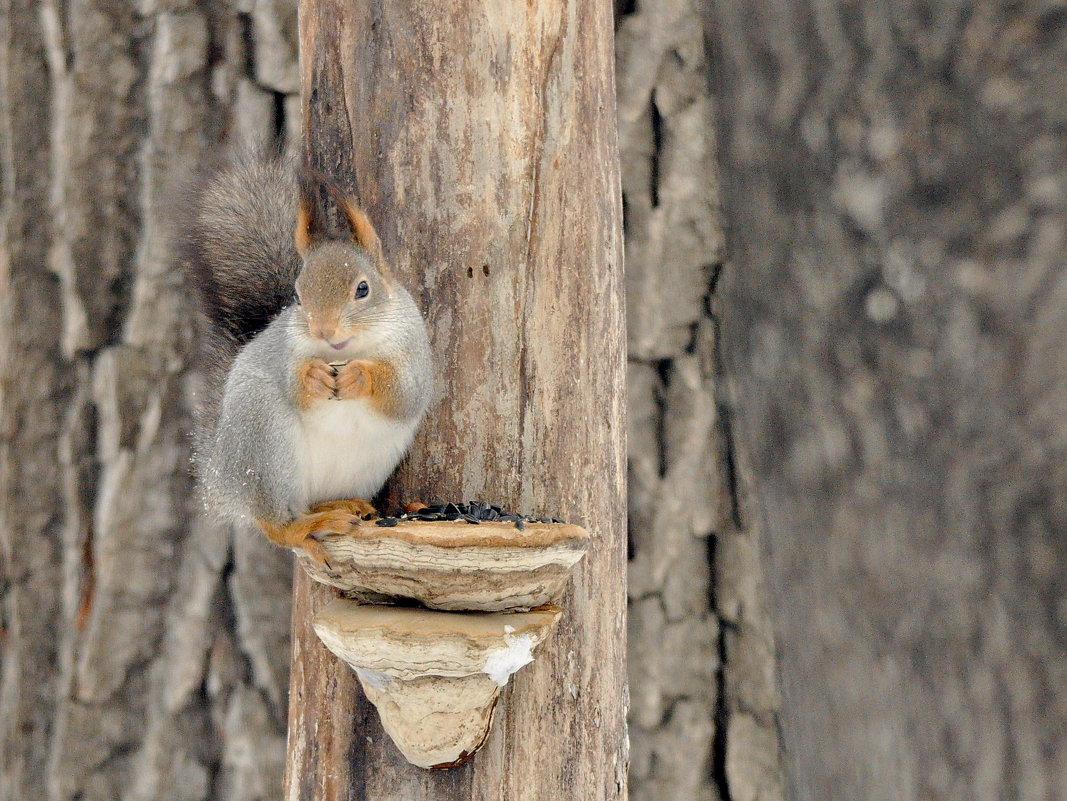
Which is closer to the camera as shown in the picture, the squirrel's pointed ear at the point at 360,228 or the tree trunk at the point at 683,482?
the squirrel's pointed ear at the point at 360,228

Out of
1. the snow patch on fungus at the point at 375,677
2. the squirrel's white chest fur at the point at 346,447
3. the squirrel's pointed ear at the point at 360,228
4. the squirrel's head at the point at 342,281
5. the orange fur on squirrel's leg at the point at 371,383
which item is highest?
the squirrel's pointed ear at the point at 360,228

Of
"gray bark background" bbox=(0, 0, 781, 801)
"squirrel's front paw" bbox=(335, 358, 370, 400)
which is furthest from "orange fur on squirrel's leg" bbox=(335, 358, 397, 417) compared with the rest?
"gray bark background" bbox=(0, 0, 781, 801)

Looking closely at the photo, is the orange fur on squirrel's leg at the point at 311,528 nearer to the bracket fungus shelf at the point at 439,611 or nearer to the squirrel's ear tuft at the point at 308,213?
the bracket fungus shelf at the point at 439,611

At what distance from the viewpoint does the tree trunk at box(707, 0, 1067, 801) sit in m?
0.86

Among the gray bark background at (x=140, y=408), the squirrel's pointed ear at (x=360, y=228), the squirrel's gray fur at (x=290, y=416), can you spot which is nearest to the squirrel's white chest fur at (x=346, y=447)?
the squirrel's gray fur at (x=290, y=416)

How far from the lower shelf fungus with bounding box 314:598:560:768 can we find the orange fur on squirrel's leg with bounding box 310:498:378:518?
7cm

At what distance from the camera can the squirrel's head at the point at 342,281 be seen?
2.17 ft

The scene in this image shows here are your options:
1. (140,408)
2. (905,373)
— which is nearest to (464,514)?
(905,373)

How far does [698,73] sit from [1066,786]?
849 millimetres

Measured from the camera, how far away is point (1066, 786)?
86 centimetres

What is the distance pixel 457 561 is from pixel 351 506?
153mm

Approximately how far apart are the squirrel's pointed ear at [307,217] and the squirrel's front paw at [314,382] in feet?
0.28

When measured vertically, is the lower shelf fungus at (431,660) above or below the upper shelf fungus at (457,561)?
below

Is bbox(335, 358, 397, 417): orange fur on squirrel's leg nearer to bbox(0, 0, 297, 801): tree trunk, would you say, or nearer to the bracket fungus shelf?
the bracket fungus shelf
